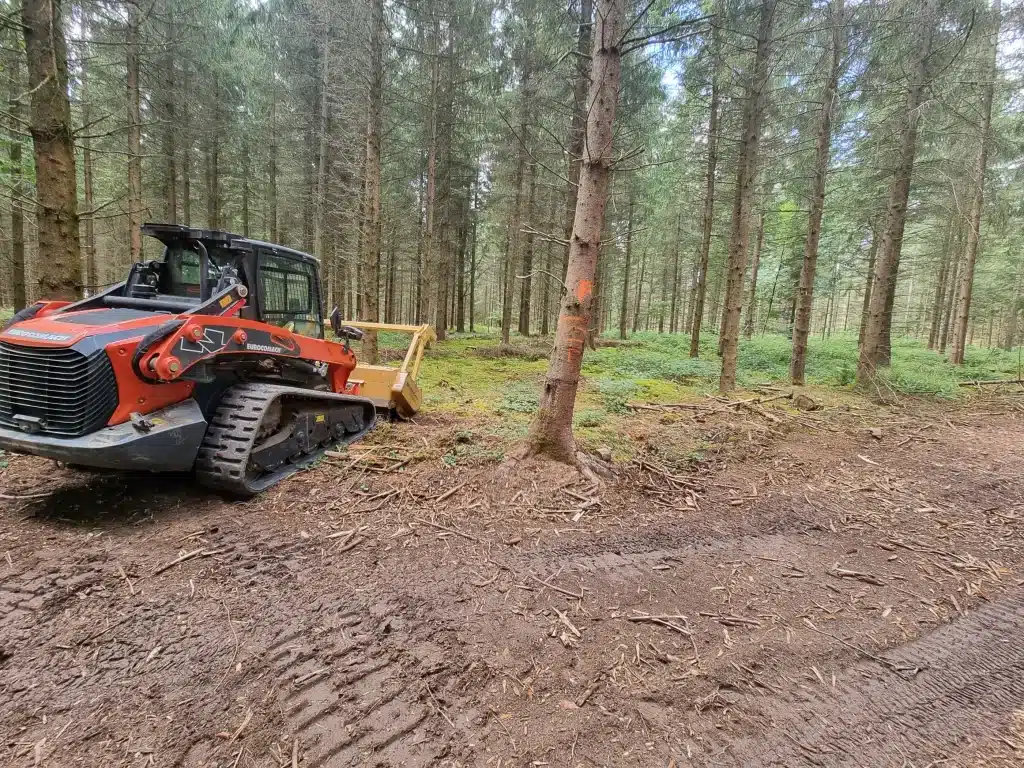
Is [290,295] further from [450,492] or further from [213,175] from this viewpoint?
[213,175]

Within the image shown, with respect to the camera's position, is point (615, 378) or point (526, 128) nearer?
point (615, 378)

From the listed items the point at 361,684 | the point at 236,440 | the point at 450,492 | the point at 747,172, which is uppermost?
the point at 747,172

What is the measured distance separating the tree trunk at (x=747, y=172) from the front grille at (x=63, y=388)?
9806 millimetres

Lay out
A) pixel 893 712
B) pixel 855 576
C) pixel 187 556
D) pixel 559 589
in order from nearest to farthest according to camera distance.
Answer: pixel 893 712 → pixel 559 589 → pixel 187 556 → pixel 855 576

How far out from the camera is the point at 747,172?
30.4ft

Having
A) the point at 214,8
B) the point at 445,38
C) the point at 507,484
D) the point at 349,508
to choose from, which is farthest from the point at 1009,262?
the point at 214,8

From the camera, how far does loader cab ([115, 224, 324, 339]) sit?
459 cm

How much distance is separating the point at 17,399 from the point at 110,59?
51.3ft

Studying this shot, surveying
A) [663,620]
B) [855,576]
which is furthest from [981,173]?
[663,620]

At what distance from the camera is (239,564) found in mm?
3207

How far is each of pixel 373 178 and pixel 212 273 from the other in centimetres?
734

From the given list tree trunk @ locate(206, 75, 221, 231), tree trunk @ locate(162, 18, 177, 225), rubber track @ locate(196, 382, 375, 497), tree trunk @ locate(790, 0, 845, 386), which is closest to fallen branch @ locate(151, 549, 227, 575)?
Answer: rubber track @ locate(196, 382, 375, 497)

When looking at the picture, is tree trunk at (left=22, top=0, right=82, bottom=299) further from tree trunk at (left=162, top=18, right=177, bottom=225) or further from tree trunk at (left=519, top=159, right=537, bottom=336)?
tree trunk at (left=519, top=159, right=537, bottom=336)

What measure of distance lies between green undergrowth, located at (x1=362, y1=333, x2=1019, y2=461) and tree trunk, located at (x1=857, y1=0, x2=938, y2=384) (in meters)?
0.69
